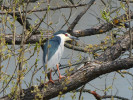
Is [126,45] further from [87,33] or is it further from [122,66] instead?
[87,33]

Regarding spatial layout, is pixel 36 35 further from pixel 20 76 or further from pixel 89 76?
pixel 20 76

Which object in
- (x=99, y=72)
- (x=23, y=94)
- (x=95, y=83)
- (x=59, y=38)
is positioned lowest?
(x=95, y=83)

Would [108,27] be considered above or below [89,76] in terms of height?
above

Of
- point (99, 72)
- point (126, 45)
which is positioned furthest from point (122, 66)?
point (126, 45)

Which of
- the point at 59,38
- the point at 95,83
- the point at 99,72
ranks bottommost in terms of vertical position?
the point at 95,83

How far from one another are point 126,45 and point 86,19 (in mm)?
3792

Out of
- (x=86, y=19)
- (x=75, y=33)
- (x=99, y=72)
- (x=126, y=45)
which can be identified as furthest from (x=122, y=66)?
(x=86, y=19)

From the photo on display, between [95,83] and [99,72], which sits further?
[95,83]

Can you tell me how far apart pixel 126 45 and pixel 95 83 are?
11.4 feet

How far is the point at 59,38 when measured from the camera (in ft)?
5.82

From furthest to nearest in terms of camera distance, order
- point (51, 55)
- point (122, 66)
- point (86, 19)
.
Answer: point (86, 19) < point (51, 55) < point (122, 66)

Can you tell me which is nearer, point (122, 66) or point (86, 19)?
point (122, 66)

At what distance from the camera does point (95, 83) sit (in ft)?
17.4

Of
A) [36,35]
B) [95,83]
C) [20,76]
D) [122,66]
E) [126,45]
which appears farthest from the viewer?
[95,83]
